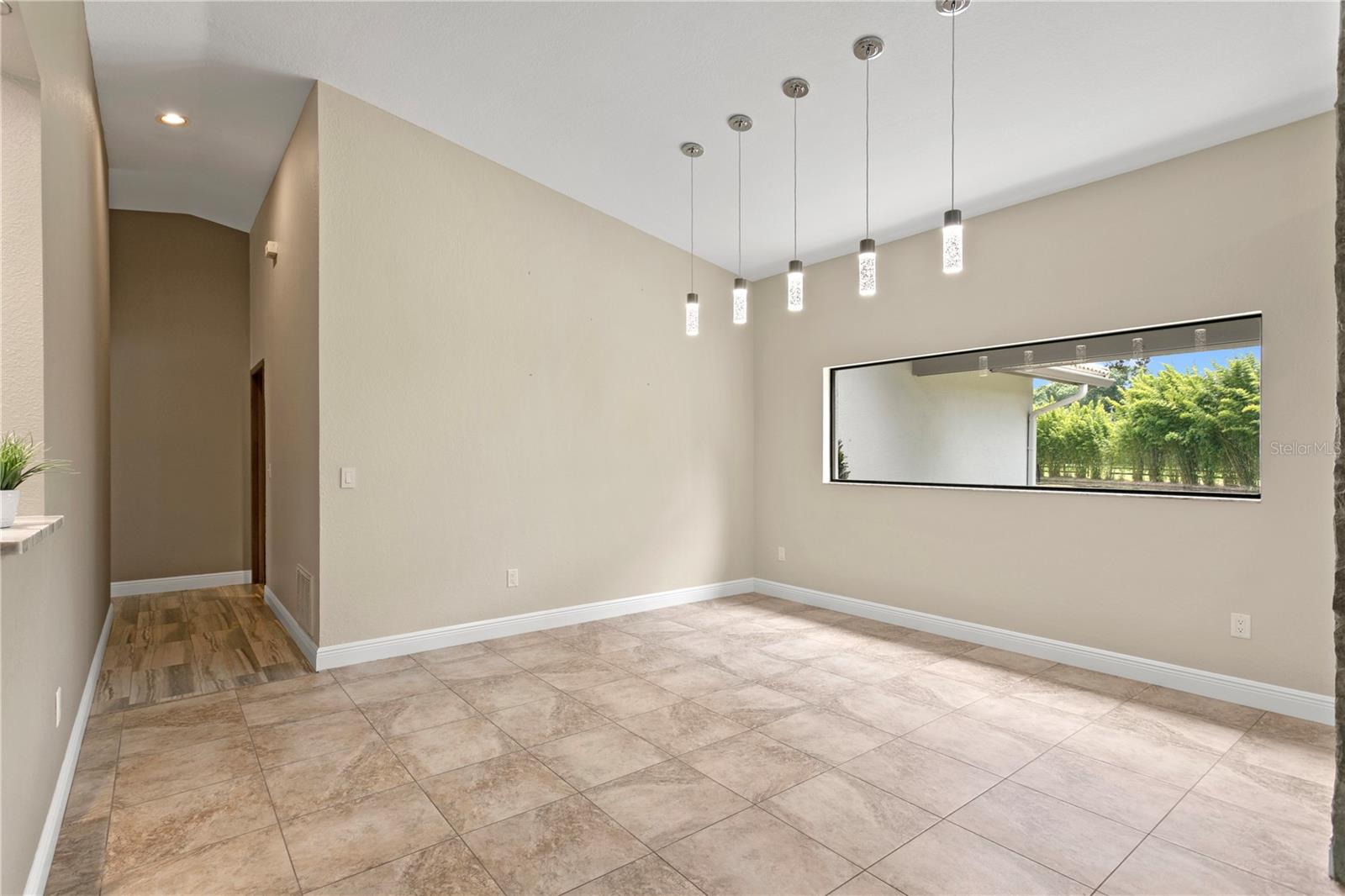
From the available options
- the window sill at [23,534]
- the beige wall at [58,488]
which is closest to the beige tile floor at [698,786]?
the beige wall at [58,488]

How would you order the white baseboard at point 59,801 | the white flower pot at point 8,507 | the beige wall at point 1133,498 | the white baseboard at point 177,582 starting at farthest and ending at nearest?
1. the white baseboard at point 177,582
2. the beige wall at point 1133,498
3. the white baseboard at point 59,801
4. the white flower pot at point 8,507

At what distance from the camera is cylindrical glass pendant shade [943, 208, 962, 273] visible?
259 centimetres

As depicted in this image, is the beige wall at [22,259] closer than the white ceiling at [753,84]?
A: Yes

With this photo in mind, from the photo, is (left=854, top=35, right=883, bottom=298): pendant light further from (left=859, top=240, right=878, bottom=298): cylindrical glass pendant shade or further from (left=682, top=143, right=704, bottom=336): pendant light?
(left=682, top=143, right=704, bottom=336): pendant light

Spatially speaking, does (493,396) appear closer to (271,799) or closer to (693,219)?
(693,219)

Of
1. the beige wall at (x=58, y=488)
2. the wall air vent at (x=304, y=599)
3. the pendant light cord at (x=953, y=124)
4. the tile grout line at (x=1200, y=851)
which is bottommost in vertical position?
the tile grout line at (x=1200, y=851)

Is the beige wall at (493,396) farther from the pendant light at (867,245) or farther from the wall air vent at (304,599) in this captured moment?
the pendant light at (867,245)

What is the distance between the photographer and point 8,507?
5.06ft

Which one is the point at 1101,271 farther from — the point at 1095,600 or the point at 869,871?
the point at 869,871

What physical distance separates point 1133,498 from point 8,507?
453 centimetres

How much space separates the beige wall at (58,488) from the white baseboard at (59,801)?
2.0 inches

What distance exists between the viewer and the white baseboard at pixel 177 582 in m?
5.71

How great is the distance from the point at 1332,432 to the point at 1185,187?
53.7 inches

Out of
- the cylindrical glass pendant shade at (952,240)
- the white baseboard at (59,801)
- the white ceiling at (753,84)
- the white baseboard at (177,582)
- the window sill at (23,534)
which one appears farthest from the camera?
the white baseboard at (177,582)
